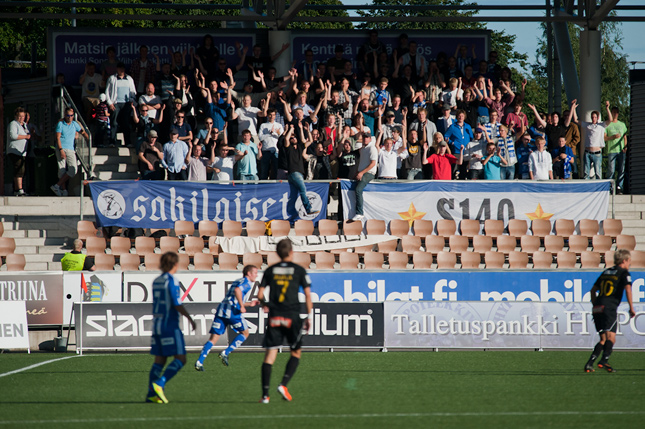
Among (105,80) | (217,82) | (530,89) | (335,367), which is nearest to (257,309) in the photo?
(335,367)

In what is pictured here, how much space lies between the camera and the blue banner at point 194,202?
1872 cm

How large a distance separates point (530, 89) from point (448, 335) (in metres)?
55.2

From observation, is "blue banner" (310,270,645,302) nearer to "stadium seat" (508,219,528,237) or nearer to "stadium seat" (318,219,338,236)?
"stadium seat" (318,219,338,236)

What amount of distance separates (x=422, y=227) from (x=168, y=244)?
19.4ft

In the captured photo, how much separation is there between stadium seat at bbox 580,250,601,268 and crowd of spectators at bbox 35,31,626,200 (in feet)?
8.00

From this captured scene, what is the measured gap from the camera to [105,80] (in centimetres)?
2158

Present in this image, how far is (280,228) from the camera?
62.7 feet

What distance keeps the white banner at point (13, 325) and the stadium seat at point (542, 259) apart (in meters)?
10.9

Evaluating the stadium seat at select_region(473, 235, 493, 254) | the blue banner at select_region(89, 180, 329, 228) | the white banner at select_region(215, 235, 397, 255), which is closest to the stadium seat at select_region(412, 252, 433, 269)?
the white banner at select_region(215, 235, 397, 255)

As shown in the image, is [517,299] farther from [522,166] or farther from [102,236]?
[102,236]

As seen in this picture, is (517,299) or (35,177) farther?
(35,177)

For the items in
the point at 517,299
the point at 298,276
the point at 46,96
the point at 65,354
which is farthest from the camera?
the point at 46,96

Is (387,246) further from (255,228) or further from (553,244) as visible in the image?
(553,244)

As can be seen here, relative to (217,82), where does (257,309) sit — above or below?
below
